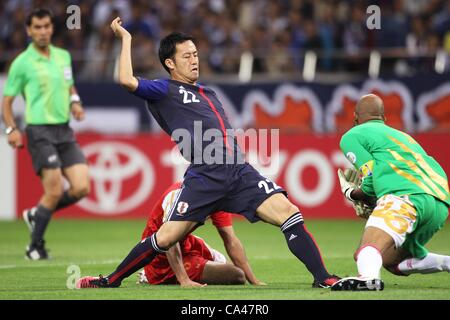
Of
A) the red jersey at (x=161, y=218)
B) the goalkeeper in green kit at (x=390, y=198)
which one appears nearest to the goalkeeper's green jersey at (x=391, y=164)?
the goalkeeper in green kit at (x=390, y=198)

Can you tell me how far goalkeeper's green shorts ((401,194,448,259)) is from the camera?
26.9 feet

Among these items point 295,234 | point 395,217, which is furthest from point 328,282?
point 395,217

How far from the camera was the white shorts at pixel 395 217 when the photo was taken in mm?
8055

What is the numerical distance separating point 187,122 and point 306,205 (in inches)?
361

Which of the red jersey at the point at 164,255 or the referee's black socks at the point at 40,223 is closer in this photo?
the red jersey at the point at 164,255

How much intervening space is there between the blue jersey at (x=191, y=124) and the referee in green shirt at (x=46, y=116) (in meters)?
3.84

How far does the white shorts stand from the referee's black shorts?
507 centimetres

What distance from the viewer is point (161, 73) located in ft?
61.7

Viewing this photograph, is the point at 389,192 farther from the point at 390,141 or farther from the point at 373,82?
the point at 373,82
